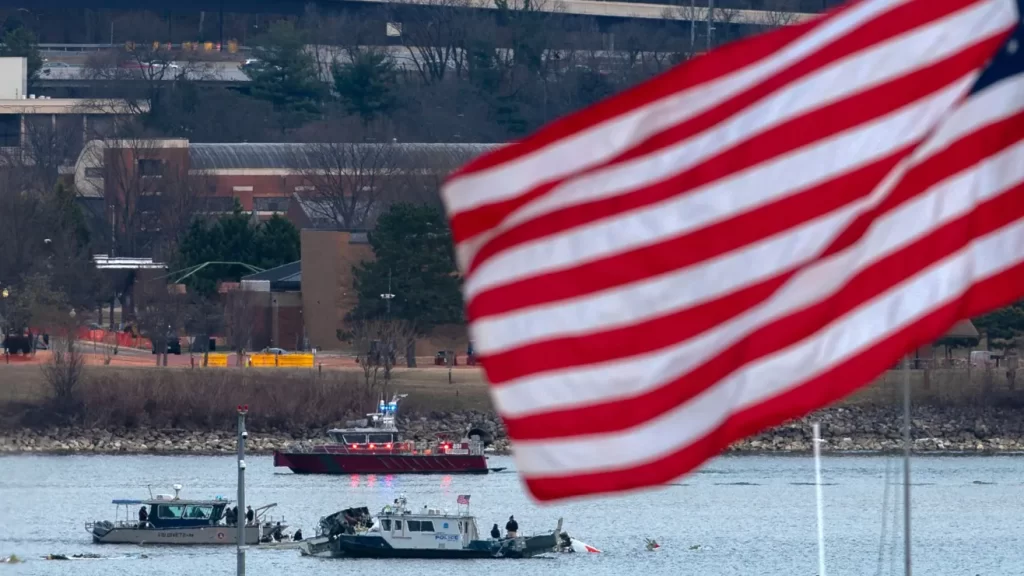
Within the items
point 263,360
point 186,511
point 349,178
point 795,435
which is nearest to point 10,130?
point 349,178

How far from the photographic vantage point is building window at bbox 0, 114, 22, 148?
119312 millimetres

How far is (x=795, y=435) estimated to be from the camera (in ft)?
229

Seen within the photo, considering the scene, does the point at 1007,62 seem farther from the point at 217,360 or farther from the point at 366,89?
the point at 366,89

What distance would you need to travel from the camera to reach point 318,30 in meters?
135

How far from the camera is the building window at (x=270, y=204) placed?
109 metres

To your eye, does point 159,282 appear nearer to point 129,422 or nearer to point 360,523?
point 129,422

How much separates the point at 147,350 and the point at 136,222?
26768 millimetres

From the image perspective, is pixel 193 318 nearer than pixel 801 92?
No

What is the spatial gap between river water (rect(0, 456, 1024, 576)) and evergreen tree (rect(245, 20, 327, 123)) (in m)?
61.8

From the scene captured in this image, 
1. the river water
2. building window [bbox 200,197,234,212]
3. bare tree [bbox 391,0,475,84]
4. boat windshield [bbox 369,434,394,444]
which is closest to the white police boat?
the river water

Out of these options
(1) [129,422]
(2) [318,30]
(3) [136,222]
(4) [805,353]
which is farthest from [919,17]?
(2) [318,30]

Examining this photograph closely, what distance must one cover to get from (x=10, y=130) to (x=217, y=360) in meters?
52.9

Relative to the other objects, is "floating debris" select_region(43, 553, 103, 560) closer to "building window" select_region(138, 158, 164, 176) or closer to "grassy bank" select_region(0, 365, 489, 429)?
"grassy bank" select_region(0, 365, 489, 429)

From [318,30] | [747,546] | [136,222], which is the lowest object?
[747,546]
